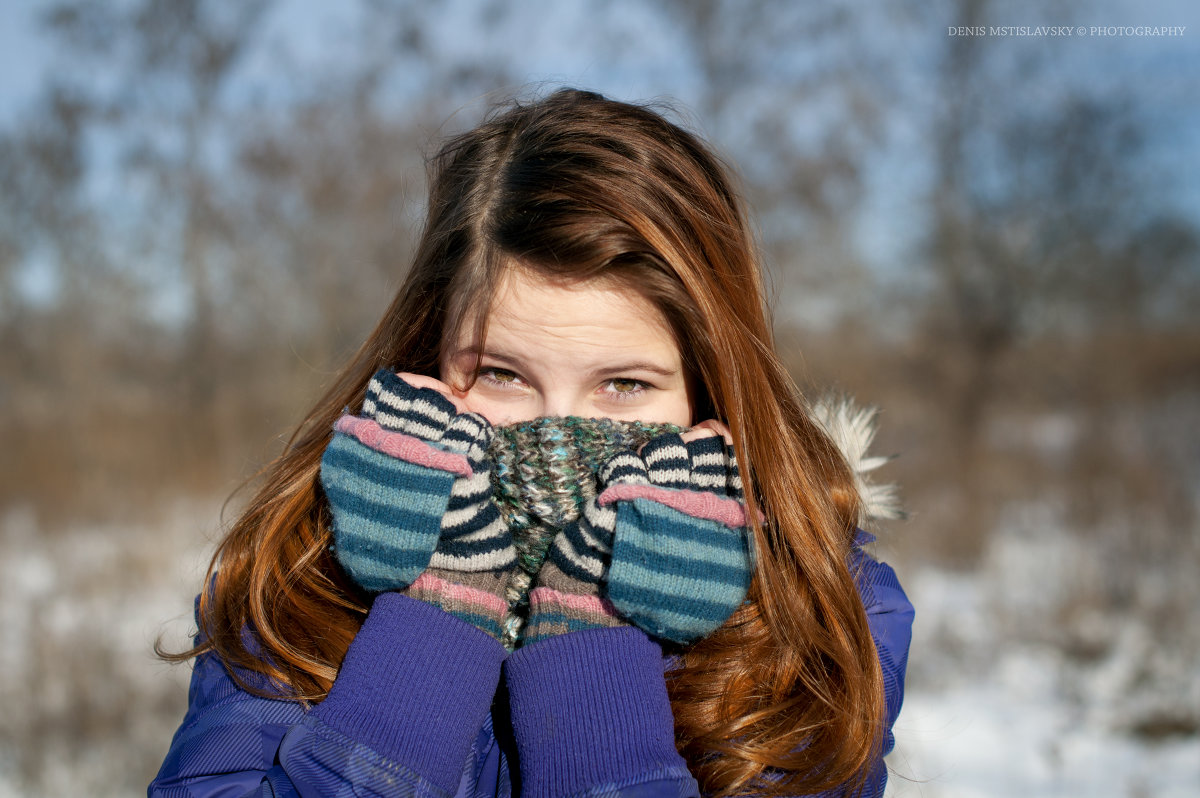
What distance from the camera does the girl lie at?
1.38 metres

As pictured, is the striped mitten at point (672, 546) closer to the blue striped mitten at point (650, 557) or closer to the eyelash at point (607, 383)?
the blue striped mitten at point (650, 557)

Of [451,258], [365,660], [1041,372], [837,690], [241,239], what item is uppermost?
[1041,372]

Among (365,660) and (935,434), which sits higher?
(935,434)

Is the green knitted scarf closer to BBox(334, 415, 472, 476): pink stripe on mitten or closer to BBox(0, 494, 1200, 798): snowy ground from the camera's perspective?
BBox(334, 415, 472, 476): pink stripe on mitten

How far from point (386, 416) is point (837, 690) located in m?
1.03

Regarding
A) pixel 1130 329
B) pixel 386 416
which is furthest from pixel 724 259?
pixel 1130 329

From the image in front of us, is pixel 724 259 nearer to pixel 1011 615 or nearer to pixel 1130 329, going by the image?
pixel 1011 615

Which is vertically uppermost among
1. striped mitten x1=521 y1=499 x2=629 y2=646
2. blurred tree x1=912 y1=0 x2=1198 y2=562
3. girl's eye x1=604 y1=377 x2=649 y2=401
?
blurred tree x1=912 y1=0 x2=1198 y2=562

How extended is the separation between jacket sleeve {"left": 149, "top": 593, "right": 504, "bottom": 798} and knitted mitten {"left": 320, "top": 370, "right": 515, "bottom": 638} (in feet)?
0.18

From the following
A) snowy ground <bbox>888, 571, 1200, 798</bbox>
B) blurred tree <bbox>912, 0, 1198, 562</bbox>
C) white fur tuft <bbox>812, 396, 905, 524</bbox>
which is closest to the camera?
white fur tuft <bbox>812, 396, 905, 524</bbox>

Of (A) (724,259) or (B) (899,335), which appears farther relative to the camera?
(B) (899,335)

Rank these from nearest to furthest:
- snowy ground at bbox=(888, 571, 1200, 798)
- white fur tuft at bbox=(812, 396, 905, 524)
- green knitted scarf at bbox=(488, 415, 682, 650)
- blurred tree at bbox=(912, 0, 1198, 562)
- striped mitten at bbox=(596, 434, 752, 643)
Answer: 1. striped mitten at bbox=(596, 434, 752, 643)
2. green knitted scarf at bbox=(488, 415, 682, 650)
3. white fur tuft at bbox=(812, 396, 905, 524)
4. snowy ground at bbox=(888, 571, 1200, 798)
5. blurred tree at bbox=(912, 0, 1198, 562)

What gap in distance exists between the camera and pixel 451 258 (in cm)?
184

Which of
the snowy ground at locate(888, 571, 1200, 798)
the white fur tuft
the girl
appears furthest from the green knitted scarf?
the snowy ground at locate(888, 571, 1200, 798)
